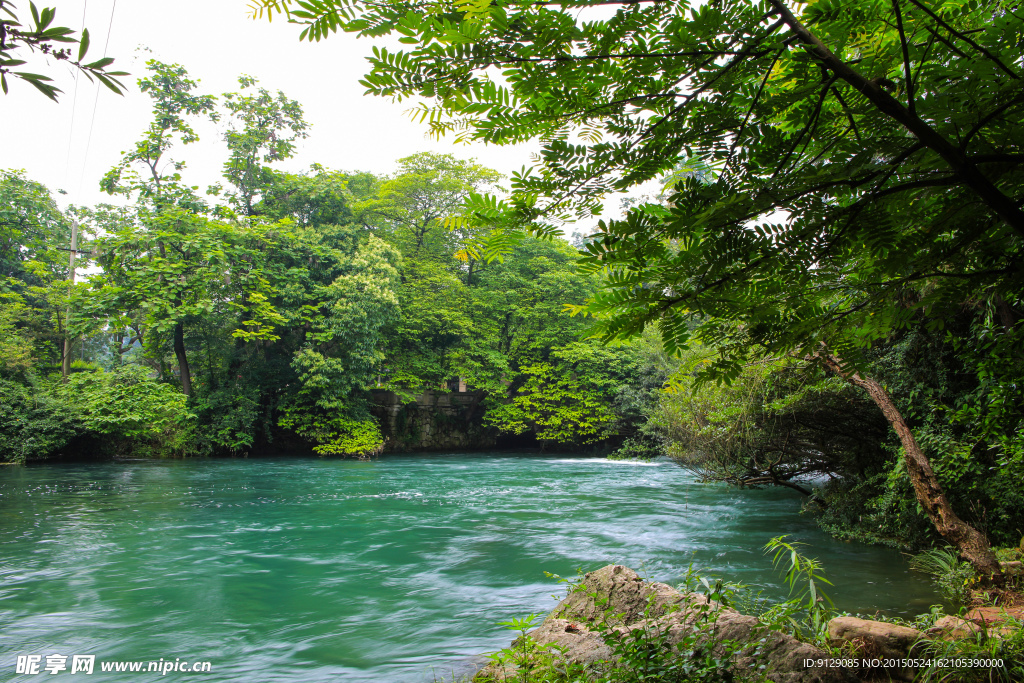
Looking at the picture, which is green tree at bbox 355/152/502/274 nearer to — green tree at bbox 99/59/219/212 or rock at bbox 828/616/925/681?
green tree at bbox 99/59/219/212

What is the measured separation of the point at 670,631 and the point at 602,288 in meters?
2.93

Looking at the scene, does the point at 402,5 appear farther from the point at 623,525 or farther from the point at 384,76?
the point at 623,525

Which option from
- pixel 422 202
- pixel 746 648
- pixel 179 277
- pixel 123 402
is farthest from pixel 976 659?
pixel 422 202

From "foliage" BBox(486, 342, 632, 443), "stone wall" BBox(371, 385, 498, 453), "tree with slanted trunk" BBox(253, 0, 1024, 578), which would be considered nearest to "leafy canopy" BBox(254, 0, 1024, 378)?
"tree with slanted trunk" BBox(253, 0, 1024, 578)

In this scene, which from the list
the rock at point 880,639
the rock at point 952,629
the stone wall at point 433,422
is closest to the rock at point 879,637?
the rock at point 880,639

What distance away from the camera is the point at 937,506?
6.43 meters

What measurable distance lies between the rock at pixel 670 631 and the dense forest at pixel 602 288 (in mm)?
1637

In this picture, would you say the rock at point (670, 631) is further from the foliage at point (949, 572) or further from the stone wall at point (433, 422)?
the stone wall at point (433, 422)

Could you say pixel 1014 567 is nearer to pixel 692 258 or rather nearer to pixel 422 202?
pixel 692 258

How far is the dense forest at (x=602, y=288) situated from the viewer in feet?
4.54

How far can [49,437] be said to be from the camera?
17812 millimetres

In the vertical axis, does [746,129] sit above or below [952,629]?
above

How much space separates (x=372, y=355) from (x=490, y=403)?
7021mm

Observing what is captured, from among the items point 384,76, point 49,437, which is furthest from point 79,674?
point 49,437
